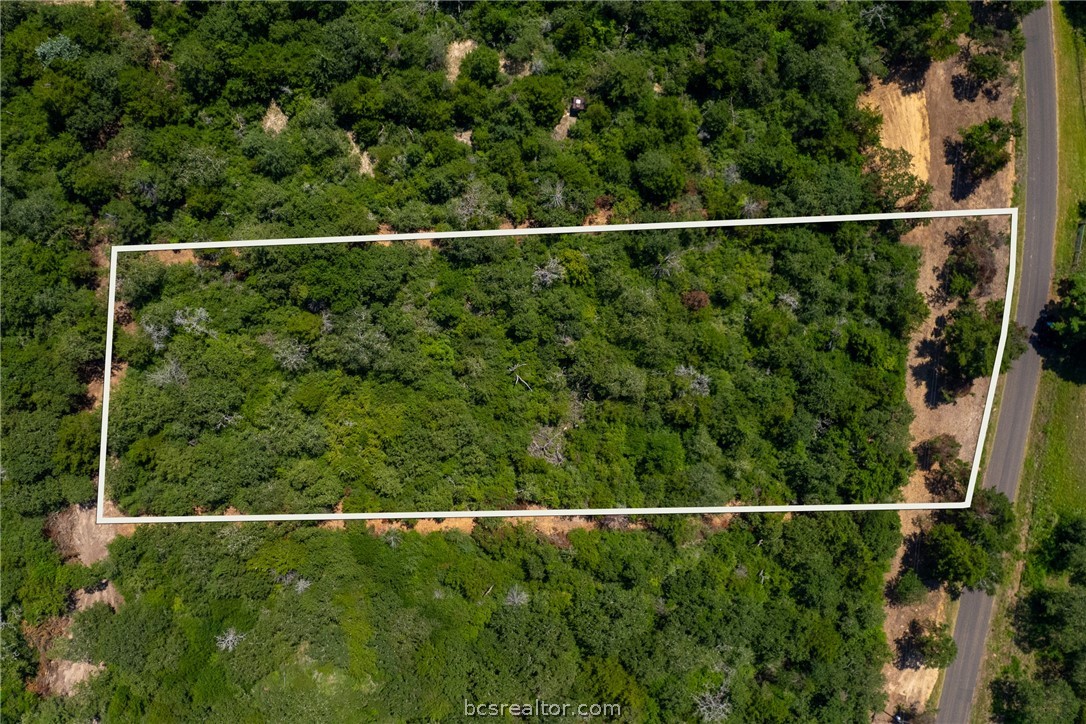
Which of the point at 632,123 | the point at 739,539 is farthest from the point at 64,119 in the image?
the point at 739,539

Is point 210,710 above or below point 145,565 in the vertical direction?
below

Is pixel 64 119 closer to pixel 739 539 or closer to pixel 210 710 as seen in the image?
pixel 210 710

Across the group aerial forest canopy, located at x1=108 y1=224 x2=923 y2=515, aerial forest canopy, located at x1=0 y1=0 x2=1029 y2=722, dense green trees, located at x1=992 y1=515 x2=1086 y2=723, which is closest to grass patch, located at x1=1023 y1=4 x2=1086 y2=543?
dense green trees, located at x1=992 y1=515 x2=1086 y2=723

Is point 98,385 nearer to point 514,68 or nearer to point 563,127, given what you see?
point 514,68

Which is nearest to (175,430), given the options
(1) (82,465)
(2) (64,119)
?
(1) (82,465)

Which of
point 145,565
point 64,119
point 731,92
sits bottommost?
point 145,565
